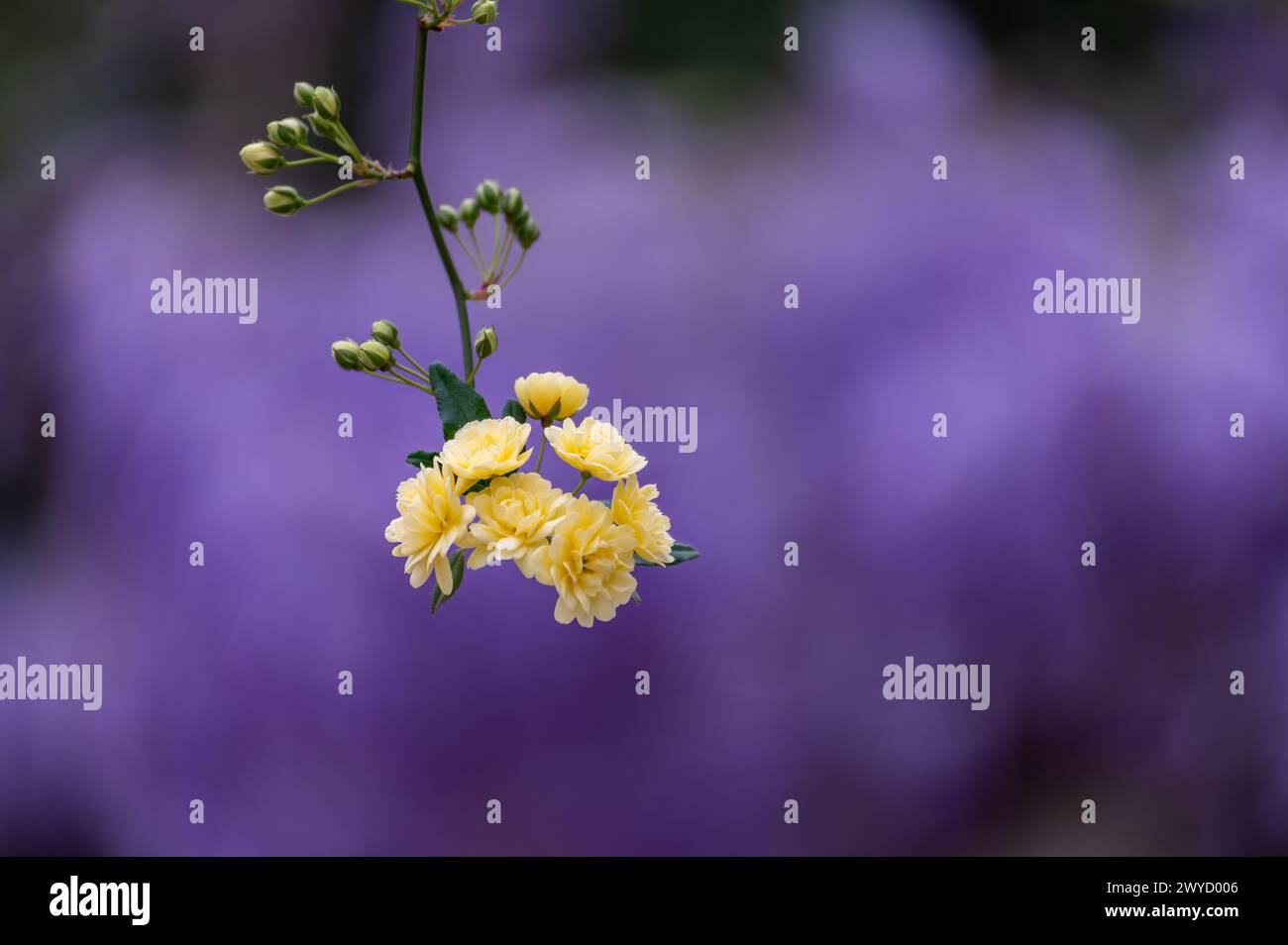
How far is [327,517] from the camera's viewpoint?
1.53m

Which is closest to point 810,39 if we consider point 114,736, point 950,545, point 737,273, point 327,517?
point 737,273

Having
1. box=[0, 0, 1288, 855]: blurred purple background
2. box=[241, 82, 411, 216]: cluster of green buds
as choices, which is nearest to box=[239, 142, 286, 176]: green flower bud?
box=[241, 82, 411, 216]: cluster of green buds

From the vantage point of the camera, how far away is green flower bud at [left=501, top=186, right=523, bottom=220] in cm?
73

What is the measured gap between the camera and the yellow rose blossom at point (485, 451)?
639 millimetres

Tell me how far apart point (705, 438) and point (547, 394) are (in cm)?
86

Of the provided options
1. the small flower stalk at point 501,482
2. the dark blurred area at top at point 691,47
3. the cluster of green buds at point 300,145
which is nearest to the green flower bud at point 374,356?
the small flower stalk at point 501,482

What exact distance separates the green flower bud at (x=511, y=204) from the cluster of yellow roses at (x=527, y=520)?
17cm

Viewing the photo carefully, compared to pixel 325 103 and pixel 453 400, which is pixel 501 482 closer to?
pixel 453 400

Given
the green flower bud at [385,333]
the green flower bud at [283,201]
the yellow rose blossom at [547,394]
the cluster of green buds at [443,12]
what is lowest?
the yellow rose blossom at [547,394]

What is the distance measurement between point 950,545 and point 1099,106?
77cm

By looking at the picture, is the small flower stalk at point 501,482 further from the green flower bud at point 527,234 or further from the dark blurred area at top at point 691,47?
the dark blurred area at top at point 691,47

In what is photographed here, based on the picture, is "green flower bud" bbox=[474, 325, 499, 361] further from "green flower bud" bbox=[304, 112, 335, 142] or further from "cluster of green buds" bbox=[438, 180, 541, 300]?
"green flower bud" bbox=[304, 112, 335, 142]

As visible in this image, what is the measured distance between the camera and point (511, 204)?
737 millimetres

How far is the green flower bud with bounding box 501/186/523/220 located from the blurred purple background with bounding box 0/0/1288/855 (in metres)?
0.81
